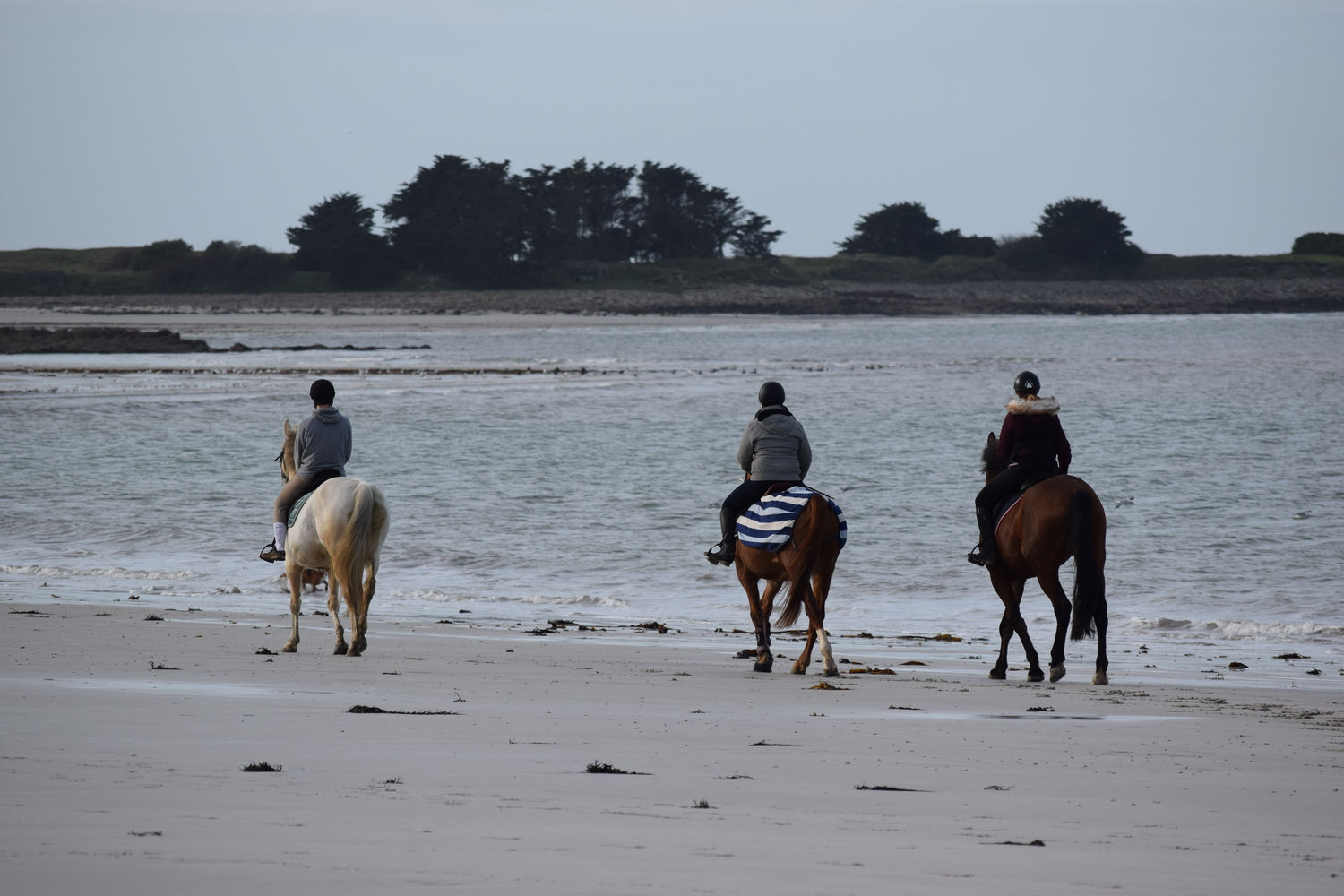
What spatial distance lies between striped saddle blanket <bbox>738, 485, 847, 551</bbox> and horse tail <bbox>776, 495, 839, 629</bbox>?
5 cm

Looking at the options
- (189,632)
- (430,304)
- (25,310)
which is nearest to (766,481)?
(189,632)

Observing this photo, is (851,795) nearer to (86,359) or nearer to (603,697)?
(603,697)

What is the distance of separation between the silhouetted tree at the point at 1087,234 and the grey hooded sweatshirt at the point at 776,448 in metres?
131

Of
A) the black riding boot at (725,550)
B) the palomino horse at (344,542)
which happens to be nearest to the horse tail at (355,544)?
the palomino horse at (344,542)

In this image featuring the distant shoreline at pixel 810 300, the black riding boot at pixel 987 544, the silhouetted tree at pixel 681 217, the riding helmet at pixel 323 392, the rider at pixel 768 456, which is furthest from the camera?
the silhouetted tree at pixel 681 217

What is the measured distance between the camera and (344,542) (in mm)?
10797

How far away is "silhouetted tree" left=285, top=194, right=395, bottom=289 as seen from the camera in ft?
361

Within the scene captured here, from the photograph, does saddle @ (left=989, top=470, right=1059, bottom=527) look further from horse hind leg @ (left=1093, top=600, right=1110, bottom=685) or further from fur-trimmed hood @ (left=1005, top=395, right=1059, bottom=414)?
→ horse hind leg @ (left=1093, top=600, right=1110, bottom=685)

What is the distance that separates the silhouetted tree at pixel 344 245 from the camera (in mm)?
110125

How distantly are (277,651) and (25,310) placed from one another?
8105 centimetres

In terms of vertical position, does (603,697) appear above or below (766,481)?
below

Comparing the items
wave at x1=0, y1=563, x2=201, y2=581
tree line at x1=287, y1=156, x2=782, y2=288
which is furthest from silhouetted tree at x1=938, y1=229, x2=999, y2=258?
wave at x1=0, y1=563, x2=201, y2=581

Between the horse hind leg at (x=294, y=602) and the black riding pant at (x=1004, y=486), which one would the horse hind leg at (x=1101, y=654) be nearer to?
the black riding pant at (x=1004, y=486)

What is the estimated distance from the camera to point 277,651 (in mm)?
10859
